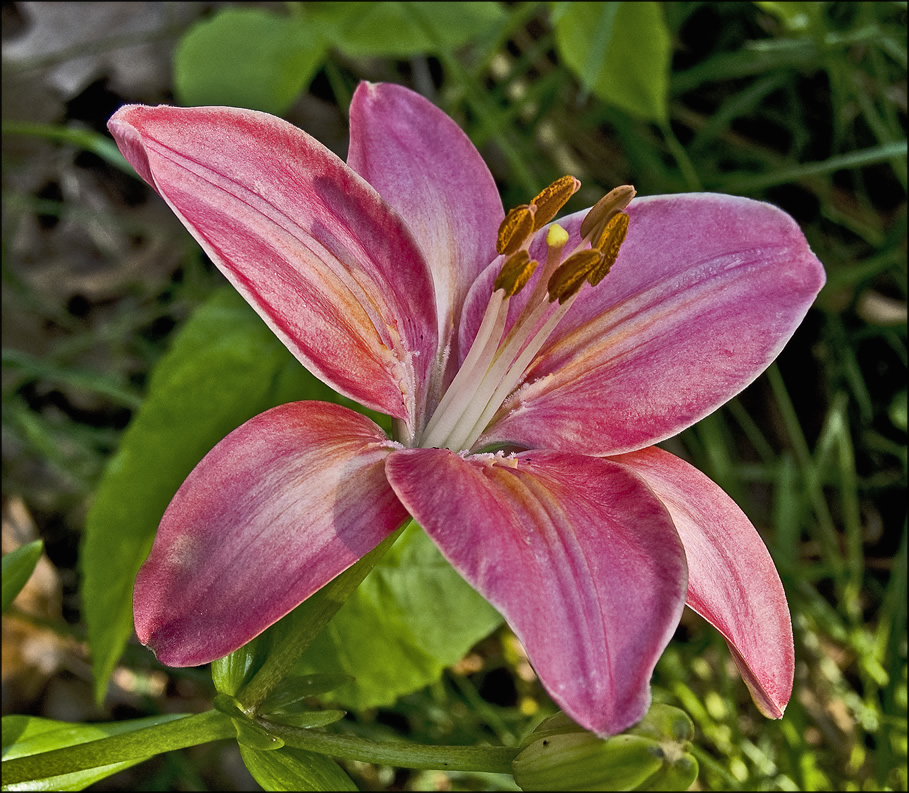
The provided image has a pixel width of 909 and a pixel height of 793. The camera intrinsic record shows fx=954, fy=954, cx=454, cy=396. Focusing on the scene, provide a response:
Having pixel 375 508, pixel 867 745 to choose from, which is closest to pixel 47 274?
pixel 375 508

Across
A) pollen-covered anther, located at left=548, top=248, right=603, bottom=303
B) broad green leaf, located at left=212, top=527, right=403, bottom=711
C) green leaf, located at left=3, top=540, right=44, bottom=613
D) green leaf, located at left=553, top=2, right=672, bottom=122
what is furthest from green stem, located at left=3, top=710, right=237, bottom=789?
green leaf, located at left=553, top=2, right=672, bottom=122

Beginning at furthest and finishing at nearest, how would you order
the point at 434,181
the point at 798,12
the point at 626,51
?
1. the point at 626,51
2. the point at 798,12
3. the point at 434,181

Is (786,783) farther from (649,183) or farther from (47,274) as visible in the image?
(47,274)

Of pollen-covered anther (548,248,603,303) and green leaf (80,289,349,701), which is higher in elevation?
pollen-covered anther (548,248,603,303)

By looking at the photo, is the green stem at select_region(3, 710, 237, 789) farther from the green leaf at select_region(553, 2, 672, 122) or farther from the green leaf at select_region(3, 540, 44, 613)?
the green leaf at select_region(553, 2, 672, 122)

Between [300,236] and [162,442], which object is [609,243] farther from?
[162,442]

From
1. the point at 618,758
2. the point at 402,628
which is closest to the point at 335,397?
the point at 402,628

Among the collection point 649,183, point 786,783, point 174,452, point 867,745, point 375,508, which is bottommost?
point 867,745
